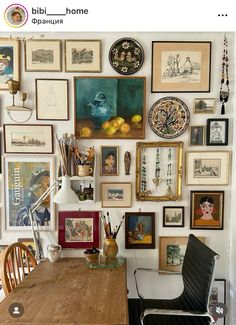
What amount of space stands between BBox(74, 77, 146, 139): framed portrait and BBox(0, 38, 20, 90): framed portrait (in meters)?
0.42

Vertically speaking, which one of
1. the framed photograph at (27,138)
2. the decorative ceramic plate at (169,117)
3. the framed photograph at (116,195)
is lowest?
the framed photograph at (116,195)

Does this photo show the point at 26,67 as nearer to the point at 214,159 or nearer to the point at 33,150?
the point at 33,150

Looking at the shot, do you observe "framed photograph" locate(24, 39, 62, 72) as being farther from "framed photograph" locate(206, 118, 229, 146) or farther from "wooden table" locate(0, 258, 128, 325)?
"wooden table" locate(0, 258, 128, 325)

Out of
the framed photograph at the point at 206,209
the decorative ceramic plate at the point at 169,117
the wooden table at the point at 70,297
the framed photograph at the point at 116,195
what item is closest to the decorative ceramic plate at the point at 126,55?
the decorative ceramic plate at the point at 169,117

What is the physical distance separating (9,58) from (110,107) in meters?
0.78

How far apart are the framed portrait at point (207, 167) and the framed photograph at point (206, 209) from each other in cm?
8

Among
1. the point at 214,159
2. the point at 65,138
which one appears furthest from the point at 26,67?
the point at 214,159

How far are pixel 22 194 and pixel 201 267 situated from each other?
4.22 feet

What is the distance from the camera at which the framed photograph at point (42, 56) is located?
2.03 m

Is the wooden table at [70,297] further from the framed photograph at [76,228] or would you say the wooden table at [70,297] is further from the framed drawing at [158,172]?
the framed drawing at [158,172]

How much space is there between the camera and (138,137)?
2049 millimetres

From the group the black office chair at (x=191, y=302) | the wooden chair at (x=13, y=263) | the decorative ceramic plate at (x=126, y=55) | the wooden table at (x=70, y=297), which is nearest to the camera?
the wooden table at (x=70, y=297)

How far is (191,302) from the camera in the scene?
65.5 inches

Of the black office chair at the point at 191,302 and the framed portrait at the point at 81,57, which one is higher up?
the framed portrait at the point at 81,57
